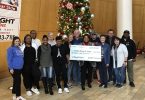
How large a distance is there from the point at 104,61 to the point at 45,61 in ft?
5.99

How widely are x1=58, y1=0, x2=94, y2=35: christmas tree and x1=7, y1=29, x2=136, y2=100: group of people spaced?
102 cm

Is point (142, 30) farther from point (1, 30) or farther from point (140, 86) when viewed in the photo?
point (1, 30)

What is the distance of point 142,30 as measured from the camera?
1833cm

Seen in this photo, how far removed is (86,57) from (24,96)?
198 cm

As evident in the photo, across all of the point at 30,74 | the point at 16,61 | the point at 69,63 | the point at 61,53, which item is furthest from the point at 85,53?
the point at 16,61

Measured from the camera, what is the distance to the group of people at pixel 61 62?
20.9 feet

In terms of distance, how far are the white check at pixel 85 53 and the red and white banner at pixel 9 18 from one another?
2.19 m

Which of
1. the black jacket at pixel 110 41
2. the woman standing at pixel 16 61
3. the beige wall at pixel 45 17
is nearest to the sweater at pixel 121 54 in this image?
the black jacket at pixel 110 41

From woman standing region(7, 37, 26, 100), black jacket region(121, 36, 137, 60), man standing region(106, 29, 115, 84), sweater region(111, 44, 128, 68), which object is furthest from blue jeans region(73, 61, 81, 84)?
woman standing region(7, 37, 26, 100)

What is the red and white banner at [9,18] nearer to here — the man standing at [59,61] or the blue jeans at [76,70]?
the man standing at [59,61]

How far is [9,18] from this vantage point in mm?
8570

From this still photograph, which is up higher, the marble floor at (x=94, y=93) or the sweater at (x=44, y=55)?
the sweater at (x=44, y=55)

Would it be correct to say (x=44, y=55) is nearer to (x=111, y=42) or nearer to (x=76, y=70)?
(x=76, y=70)

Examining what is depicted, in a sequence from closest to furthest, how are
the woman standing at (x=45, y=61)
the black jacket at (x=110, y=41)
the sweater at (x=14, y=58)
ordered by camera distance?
the sweater at (x=14, y=58) < the woman standing at (x=45, y=61) < the black jacket at (x=110, y=41)
